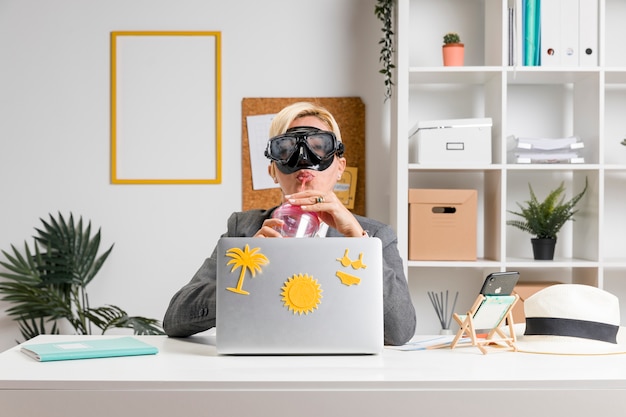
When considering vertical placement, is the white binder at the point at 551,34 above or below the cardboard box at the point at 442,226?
above

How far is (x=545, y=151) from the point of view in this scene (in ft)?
11.1

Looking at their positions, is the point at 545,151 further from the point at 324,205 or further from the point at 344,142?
the point at 324,205

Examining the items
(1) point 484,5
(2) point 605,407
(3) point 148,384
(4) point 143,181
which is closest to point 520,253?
(1) point 484,5

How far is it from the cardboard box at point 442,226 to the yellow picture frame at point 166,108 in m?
1.05

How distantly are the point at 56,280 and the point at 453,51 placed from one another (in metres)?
2.10

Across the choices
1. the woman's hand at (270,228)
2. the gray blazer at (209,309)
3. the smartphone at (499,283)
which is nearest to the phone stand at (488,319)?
the smartphone at (499,283)

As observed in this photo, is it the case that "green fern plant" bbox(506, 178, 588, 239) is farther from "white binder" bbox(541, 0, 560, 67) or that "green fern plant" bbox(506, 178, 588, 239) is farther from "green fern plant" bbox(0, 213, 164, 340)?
"green fern plant" bbox(0, 213, 164, 340)

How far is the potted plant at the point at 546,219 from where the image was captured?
11.2ft

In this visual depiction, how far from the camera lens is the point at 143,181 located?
373 centimetres

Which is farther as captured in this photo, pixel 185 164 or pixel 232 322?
pixel 185 164

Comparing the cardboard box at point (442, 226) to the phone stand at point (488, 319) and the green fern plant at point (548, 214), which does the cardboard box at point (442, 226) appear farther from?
the phone stand at point (488, 319)

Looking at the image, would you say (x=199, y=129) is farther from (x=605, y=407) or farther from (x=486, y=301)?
(x=605, y=407)

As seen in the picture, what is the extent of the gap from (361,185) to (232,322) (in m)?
2.36

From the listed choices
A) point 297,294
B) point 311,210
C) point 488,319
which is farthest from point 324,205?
point 488,319
